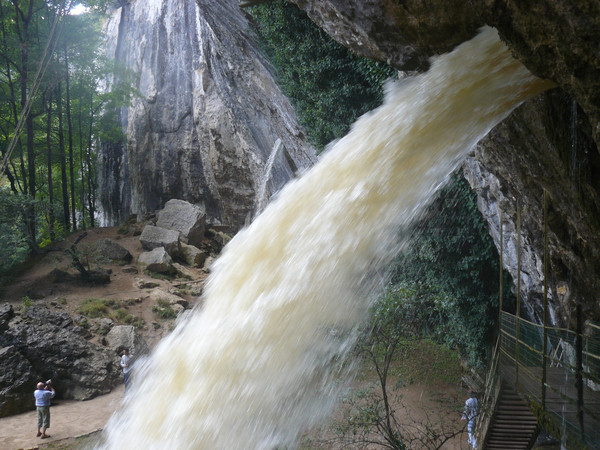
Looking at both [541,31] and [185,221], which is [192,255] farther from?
[541,31]

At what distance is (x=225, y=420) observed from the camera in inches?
153

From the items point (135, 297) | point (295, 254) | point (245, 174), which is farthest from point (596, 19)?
point (245, 174)

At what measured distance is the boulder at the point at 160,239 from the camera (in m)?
26.5

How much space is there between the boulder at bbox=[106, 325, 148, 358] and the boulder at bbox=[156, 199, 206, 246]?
34.0 feet

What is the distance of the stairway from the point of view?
6.78 meters

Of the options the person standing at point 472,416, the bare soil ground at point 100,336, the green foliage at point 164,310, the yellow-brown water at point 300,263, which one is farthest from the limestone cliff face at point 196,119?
the yellow-brown water at point 300,263

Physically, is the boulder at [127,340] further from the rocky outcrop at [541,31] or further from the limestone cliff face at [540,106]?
the rocky outcrop at [541,31]

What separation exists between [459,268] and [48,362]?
12.4 meters

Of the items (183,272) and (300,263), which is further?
(183,272)

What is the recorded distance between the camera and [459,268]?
1158 centimetres

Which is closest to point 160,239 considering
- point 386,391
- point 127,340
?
point 127,340

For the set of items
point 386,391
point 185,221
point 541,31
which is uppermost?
point 541,31

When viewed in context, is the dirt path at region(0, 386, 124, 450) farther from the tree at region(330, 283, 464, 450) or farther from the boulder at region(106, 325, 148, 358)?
the tree at region(330, 283, 464, 450)

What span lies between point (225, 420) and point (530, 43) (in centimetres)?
319
